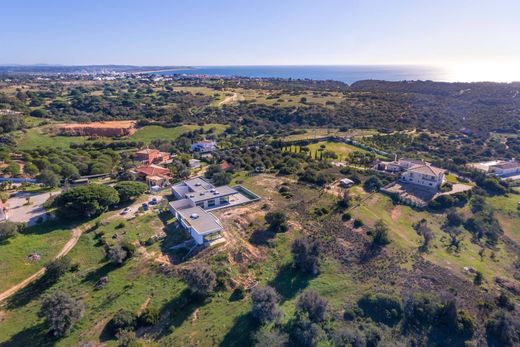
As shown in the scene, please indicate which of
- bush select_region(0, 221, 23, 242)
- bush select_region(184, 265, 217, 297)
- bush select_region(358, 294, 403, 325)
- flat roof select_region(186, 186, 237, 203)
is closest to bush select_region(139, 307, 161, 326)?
bush select_region(184, 265, 217, 297)

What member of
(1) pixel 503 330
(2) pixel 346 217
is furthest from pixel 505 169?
(1) pixel 503 330

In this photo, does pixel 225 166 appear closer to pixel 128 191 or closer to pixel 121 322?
pixel 128 191

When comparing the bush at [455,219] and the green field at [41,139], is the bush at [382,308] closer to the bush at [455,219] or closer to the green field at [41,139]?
the bush at [455,219]

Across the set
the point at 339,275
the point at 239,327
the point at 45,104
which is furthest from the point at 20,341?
the point at 45,104

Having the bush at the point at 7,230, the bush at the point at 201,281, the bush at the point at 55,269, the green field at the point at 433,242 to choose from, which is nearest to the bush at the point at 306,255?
the bush at the point at 201,281

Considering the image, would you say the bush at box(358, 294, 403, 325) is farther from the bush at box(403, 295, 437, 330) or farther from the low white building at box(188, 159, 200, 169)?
the low white building at box(188, 159, 200, 169)

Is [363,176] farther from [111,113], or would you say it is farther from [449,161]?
[111,113]

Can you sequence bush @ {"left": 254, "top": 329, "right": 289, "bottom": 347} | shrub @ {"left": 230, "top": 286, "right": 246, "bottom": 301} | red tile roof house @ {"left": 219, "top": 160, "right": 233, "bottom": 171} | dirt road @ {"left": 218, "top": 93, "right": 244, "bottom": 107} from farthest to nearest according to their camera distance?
dirt road @ {"left": 218, "top": 93, "right": 244, "bottom": 107}, red tile roof house @ {"left": 219, "top": 160, "right": 233, "bottom": 171}, shrub @ {"left": 230, "top": 286, "right": 246, "bottom": 301}, bush @ {"left": 254, "top": 329, "right": 289, "bottom": 347}
